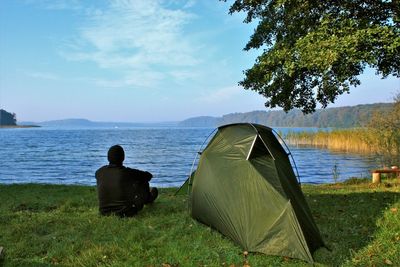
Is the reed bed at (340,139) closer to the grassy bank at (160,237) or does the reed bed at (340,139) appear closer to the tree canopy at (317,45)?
the tree canopy at (317,45)

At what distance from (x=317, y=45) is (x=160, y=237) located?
18.1 ft

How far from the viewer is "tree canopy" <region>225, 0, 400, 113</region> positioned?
8.43 meters

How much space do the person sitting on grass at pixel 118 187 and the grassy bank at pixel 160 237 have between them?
376mm

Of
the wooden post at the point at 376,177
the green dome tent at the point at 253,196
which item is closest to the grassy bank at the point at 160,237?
the green dome tent at the point at 253,196

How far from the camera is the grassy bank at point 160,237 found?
659cm

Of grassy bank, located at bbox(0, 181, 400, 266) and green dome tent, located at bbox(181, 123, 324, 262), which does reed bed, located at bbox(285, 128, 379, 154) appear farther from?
green dome tent, located at bbox(181, 123, 324, 262)

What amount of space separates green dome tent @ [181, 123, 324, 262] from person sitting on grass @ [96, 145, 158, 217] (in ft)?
4.78

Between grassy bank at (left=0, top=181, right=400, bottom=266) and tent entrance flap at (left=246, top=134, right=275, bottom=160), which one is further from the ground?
tent entrance flap at (left=246, top=134, right=275, bottom=160)

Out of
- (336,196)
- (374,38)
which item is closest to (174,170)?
(336,196)

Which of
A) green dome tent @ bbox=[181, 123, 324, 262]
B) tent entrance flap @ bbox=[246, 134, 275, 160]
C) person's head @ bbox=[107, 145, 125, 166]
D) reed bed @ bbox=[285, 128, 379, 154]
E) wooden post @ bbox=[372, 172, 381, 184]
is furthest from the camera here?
reed bed @ bbox=[285, 128, 379, 154]

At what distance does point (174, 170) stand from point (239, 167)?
23923mm

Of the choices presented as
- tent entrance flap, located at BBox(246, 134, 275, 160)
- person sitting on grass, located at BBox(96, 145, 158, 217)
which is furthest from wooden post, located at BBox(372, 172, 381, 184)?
person sitting on grass, located at BBox(96, 145, 158, 217)

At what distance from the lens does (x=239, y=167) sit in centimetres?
802

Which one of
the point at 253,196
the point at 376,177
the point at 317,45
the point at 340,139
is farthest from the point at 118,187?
the point at 340,139
